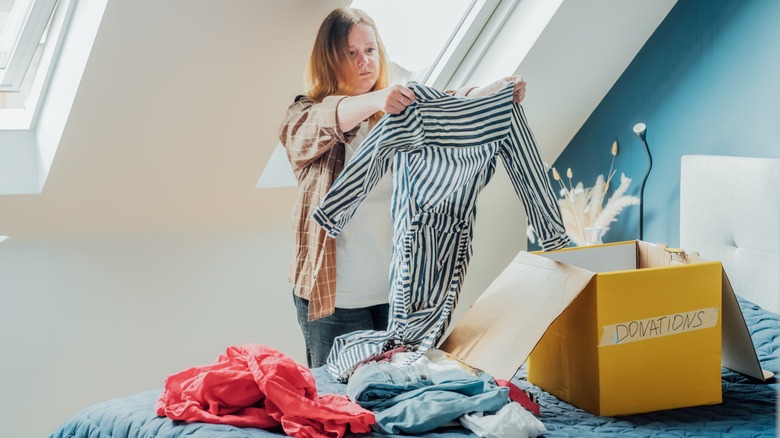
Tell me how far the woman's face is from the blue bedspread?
895 mm

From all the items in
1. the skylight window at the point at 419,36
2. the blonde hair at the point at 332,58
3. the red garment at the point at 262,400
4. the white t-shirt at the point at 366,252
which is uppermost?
the skylight window at the point at 419,36

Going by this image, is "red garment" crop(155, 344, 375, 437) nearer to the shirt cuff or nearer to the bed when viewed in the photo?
the bed

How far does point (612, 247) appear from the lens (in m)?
2.10

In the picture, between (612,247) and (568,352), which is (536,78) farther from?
(568,352)

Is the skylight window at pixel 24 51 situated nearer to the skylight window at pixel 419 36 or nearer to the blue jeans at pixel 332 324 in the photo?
the skylight window at pixel 419 36

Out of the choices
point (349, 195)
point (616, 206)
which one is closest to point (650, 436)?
point (349, 195)

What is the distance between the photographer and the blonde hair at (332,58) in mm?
2299

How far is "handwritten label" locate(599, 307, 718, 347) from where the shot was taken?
1710 mm

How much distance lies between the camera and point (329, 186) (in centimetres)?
221

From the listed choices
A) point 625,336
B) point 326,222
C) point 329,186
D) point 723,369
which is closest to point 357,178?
point 326,222

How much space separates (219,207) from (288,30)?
775mm

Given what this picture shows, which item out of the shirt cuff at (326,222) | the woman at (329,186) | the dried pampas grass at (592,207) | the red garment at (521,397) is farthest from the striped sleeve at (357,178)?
the dried pampas grass at (592,207)

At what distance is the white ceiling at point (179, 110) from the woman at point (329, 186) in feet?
0.86

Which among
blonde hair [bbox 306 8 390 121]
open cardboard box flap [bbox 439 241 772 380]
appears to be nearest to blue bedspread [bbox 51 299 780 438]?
open cardboard box flap [bbox 439 241 772 380]
